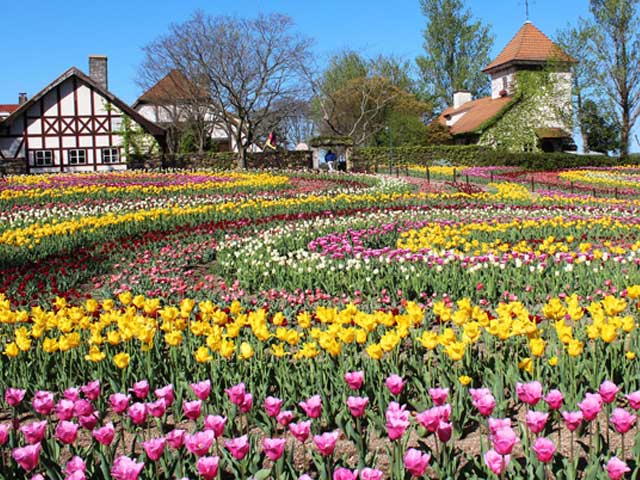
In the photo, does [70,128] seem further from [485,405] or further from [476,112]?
[485,405]

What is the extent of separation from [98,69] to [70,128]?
21.1 feet

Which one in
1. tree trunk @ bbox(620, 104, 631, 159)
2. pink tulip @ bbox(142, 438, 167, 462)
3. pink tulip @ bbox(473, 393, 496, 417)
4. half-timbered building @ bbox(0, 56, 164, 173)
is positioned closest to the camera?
pink tulip @ bbox(142, 438, 167, 462)

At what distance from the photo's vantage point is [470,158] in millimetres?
43531

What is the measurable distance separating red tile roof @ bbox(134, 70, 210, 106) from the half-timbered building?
6.13m

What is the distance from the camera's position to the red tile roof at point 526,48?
176 ft

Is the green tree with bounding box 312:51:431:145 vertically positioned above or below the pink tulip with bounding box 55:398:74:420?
above

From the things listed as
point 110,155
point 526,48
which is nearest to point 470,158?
point 526,48

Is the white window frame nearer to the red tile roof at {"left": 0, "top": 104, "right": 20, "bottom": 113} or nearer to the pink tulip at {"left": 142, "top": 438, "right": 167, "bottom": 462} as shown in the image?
the pink tulip at {"left": 142, "top": 438, "right": 167, "bottom": 462}

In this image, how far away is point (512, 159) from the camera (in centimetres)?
4041

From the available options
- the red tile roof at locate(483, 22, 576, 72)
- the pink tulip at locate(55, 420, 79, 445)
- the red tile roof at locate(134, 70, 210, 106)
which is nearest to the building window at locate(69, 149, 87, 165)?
the red tile roof at locate(134, 70, 210, 106)

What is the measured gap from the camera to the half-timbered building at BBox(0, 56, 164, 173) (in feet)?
115

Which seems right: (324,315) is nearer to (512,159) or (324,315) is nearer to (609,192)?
(609,192)

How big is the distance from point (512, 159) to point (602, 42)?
10476mm

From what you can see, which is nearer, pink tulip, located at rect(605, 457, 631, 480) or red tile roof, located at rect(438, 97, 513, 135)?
pink tulip, located at rect(605, 457, 631, 480)
